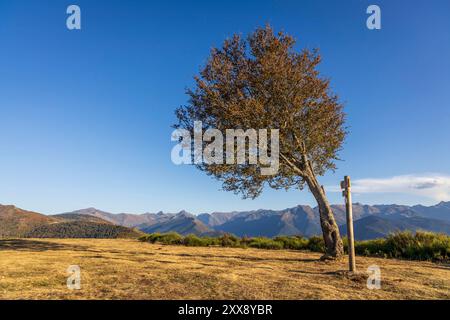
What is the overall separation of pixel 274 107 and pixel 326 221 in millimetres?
7110

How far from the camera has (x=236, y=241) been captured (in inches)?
1100

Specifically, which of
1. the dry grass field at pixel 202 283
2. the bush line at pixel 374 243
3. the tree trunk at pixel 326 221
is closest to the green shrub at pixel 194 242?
the bush line at pixel 374 243

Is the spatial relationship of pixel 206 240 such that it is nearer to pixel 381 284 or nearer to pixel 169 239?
pixel 169 239

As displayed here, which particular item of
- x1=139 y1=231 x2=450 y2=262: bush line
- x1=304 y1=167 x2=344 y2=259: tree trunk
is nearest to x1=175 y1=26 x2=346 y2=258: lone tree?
x1=304 y1=167 x2=344 y2=259: tree trunk

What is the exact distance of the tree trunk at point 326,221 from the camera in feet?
57.3

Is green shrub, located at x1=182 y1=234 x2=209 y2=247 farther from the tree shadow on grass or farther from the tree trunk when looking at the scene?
the tree trunk

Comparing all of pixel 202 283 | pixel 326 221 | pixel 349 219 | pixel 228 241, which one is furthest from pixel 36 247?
pixel 349 219

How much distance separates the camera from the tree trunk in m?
17.5

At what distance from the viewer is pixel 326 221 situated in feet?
59.1

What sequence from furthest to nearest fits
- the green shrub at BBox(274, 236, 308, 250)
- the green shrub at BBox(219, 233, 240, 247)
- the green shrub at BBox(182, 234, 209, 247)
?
the green shrub at BBox(182, 234, 209, 247) → the green shrub at BBox(219, 233, 240, 247) → the green shrub at BBox(274, 236, 308, 250)

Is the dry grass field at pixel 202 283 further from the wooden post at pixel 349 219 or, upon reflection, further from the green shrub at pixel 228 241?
the green shrub at pixel 228 241

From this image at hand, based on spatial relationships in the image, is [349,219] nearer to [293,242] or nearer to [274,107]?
[274,107]

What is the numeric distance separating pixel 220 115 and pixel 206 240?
13.8 metres
